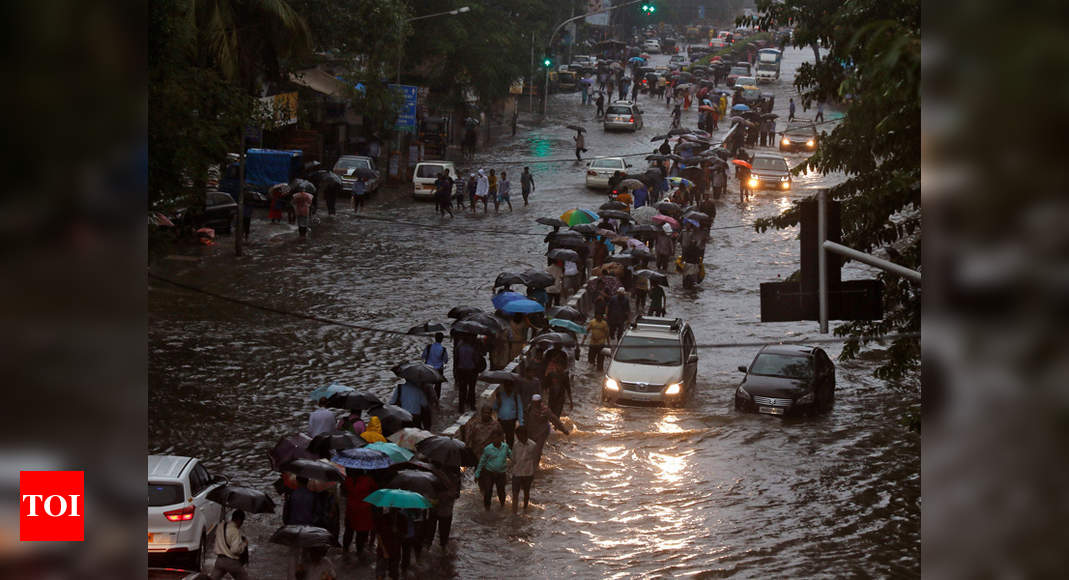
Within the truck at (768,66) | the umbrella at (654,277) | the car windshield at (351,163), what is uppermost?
the truck at (768,66)

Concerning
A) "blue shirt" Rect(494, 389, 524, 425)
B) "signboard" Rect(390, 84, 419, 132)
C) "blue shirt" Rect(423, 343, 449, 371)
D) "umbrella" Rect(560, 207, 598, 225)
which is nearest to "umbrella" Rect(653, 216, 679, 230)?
"umbrella" Rect(560, 207, 598, 225)

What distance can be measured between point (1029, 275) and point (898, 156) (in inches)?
592

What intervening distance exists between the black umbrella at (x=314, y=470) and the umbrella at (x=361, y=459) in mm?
457

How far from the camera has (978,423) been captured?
254cm

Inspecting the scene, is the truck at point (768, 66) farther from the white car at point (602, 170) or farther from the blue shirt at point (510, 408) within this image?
the blue shirt at point (510, 408)

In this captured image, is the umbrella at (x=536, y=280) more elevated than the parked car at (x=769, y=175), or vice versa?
the parked car at (x=769, y=175)

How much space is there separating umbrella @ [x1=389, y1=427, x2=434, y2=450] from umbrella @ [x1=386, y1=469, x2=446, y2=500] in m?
1.88

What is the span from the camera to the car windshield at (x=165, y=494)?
43.8ft

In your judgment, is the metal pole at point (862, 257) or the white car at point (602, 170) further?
the white car at point (602, 170)

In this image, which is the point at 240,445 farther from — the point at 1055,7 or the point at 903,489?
the point at 1055,7

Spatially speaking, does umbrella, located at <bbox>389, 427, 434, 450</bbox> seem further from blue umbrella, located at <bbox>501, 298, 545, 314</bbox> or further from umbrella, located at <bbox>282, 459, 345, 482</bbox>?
blue umbrella, located at <bbox>501, 298, 545, 314</bbox>

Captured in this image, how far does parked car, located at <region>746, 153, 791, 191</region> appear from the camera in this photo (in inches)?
1988

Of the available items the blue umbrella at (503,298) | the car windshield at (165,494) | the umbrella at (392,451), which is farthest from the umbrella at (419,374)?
the car windshield at (165,494)

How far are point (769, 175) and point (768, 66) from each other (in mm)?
42488
